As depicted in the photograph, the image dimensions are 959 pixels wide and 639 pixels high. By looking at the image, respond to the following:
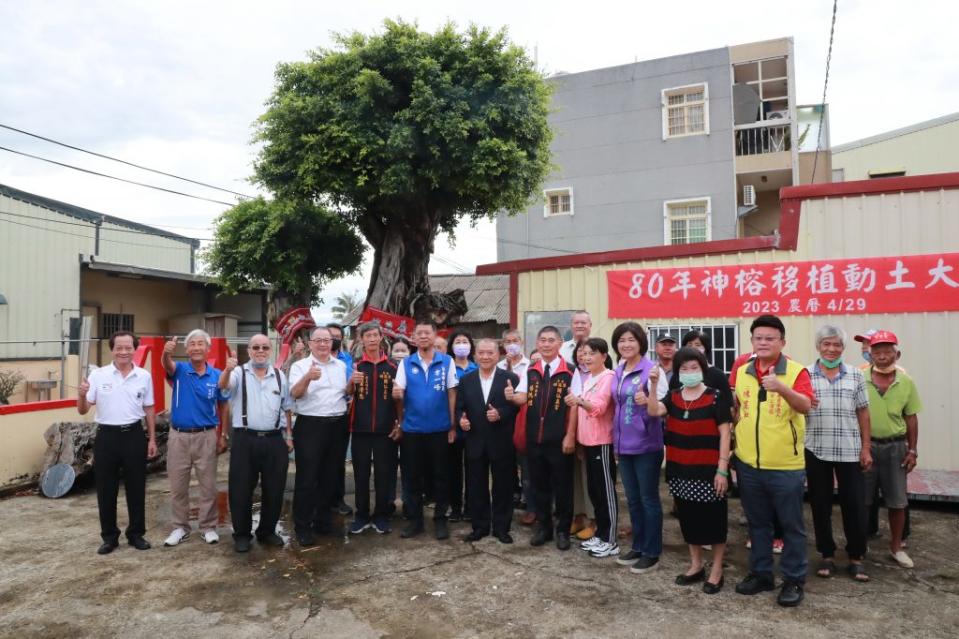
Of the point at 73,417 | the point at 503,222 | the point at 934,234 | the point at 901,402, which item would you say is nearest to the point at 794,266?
the point at 934,234

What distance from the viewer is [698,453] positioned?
3660 mm

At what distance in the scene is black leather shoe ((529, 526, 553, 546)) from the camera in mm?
4570

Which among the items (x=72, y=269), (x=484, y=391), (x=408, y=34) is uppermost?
(x=408, y=34)

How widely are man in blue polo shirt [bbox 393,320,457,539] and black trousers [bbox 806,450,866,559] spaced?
2.53m

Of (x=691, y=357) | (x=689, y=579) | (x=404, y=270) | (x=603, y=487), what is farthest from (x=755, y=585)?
(x=404, y=270)

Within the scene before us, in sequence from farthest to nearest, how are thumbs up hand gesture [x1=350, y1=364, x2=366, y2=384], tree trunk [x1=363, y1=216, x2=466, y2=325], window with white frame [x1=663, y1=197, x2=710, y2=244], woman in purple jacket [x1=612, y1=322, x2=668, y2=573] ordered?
window with white frame [x1=663, y1=197, x2=710, y2=244] < tree trunk [x1=363, y1=216, x2=466, y2=325] < thumbs up hand gesture [x1=350, y1=364, x2=366, y2=384] < woman in purple jacket [x1=612, y1=322, x2=668, y2=573]

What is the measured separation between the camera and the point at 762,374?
359 centimetres

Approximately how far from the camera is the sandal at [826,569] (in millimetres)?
3906

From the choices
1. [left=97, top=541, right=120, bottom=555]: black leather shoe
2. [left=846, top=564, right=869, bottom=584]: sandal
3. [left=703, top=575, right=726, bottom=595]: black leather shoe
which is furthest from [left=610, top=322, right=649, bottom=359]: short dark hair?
[left=97, top=541, right=120, bottom=555]: black leather shoe

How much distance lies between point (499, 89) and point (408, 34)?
1.43m

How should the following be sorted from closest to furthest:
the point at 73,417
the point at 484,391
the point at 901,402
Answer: the point at 901,402 < the point at 484,391 < the point at 73,417

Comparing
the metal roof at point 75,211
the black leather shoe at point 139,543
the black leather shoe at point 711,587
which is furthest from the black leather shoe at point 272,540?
the metal roof at point 75,211

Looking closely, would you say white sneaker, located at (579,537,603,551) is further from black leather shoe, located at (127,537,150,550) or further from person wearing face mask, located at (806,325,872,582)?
black leather shoe, located at (127,537,150,550)

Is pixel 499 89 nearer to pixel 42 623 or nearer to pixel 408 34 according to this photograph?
pixel 408 34
